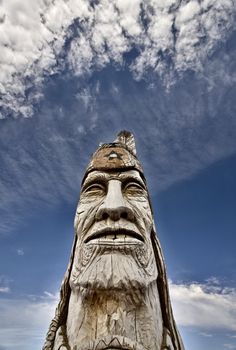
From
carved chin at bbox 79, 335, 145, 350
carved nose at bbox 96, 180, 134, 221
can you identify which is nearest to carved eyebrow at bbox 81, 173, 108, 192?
carved nose at bbox 96, 180, 134, 221

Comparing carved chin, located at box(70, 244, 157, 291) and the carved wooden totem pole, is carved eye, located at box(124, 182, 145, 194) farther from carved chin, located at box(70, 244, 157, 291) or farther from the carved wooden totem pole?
carved chin, located at box(70, 244, 157, 291)

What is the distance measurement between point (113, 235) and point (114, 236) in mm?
23

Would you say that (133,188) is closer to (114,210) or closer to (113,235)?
(114,210)

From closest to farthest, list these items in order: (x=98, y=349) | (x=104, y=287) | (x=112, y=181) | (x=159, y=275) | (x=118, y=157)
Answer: (x=98, y=349) → (x=104, y=287) → (x=159, y=275) → (x=112, y=181) → (x=118, y=157)

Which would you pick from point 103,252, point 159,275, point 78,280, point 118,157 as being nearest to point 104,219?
point 103,252

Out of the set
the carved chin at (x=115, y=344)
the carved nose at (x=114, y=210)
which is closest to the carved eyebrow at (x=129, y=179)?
the carved nose at (x=114, y=210)

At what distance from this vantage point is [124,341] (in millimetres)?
2977

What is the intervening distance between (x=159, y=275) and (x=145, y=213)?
88 centimetres

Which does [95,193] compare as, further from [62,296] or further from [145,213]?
[62,296]

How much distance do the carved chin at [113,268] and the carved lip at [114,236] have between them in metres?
0.08

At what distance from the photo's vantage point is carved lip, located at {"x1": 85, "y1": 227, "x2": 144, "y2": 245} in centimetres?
378

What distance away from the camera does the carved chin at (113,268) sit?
3.32 meters

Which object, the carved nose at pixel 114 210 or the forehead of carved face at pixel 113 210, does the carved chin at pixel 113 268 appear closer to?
the forehead of carved face at pixel 113 210

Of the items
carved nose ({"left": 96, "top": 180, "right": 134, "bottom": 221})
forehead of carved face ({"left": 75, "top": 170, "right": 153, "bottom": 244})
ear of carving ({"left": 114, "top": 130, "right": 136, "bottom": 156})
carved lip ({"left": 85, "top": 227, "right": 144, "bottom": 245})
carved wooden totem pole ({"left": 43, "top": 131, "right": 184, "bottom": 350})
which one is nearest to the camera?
carved wooden totem pole ({"left": 43, "top": 131, "right": 184, "bottom": 350})
